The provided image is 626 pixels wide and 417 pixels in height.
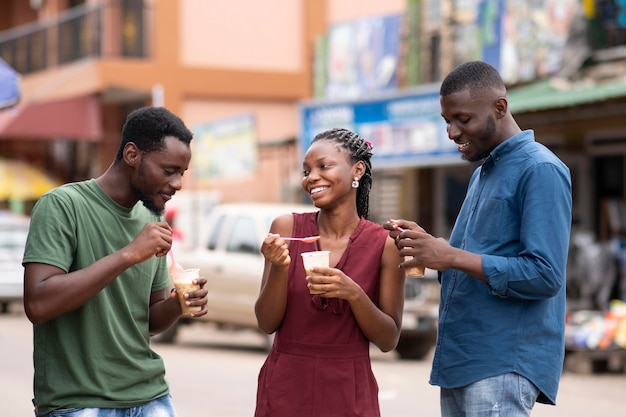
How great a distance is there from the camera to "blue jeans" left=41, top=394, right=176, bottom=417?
3654mm

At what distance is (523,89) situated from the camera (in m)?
15.3

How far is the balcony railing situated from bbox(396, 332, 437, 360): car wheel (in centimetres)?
1286

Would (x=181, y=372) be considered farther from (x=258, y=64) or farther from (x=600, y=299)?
(x=258, y=64)

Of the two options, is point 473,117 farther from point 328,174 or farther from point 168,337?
point 168,337

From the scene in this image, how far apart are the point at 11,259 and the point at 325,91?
6891mm

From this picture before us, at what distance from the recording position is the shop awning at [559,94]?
1260cm

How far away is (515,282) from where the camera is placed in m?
3.61

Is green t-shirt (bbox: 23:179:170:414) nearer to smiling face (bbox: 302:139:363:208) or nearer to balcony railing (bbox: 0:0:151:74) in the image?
smiling face (bbox: 302:139:363:208)

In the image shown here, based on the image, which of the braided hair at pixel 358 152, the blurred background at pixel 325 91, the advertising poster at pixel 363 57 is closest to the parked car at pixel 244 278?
the blurred background at pixel 325 91

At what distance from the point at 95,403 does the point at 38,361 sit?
0.25 meters

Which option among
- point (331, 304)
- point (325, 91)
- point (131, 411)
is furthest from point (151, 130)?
point (325, 91)

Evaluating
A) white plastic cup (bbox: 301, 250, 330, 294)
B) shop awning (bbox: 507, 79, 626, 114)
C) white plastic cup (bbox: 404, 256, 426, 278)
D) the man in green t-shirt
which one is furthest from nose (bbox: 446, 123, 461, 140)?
shop awning (bbox: 507, 79, 626, 114)

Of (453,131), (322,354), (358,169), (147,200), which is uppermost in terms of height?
(453,131)

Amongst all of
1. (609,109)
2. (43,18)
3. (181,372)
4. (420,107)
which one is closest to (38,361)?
(181,372)
